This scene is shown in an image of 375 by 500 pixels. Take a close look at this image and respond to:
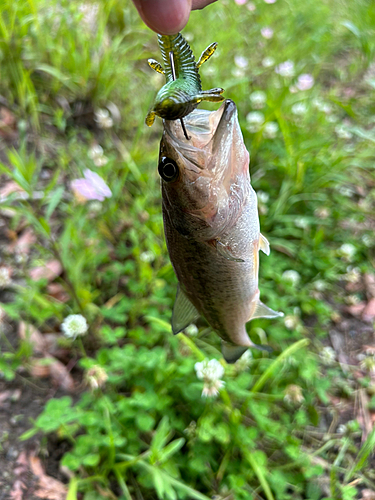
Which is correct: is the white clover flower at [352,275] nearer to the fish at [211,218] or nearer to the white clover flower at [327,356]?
the white clover flower at [327,356]

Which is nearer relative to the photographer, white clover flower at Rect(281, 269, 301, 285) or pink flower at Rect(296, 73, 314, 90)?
white clover flower at Rect(281, 269, 301, 285)

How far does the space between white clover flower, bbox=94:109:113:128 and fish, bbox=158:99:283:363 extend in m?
1.88

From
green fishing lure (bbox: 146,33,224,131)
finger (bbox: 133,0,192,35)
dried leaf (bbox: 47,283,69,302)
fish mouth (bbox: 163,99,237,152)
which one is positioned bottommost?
dried leaf (bbox: 47,283,69,302)

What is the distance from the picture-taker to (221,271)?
125 cm

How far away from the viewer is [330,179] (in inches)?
114

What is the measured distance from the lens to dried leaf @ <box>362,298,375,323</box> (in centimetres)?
281

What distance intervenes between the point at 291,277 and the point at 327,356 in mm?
585

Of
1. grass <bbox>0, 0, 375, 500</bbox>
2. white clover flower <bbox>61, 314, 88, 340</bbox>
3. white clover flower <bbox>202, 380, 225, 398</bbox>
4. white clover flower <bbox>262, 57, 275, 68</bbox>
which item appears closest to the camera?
white clover flower <bbox>202, 380, 225, 398</bbox>

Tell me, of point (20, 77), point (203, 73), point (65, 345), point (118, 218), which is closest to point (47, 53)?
point (20, 77)

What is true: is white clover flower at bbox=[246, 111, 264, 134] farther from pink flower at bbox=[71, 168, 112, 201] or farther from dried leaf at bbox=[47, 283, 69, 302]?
dried leaf at bbox=[47, 283, 69, 302]

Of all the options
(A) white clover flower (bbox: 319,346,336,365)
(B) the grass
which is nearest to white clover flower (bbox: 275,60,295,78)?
(B) the grass

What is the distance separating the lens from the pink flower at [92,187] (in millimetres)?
2248

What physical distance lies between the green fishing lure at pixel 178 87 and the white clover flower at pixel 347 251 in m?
2.20

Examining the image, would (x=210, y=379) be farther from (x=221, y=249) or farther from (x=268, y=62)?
(x=268, y=62)
